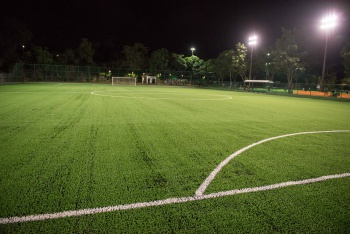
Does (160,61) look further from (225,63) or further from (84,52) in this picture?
(84,52)

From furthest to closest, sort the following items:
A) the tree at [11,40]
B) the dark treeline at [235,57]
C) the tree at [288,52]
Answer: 1. the tree at [11,40]
2. the dark treeline at [235,57]
3. the tree at [288,52]

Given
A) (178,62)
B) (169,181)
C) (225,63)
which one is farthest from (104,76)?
(169,181)

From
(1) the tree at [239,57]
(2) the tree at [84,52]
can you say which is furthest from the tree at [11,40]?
(1) the tree at [239,57]

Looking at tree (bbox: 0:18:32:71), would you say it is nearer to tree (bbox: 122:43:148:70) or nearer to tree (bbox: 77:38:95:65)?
tree (bbox: 77:38:95:65)

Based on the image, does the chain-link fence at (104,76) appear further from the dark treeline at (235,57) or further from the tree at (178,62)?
the tree at (178,62)

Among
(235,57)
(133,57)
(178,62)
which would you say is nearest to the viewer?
(235,57)

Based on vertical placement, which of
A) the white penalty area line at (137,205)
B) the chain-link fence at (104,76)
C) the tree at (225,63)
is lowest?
the white penalty area line at (137,205)

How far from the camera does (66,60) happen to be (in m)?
60.5

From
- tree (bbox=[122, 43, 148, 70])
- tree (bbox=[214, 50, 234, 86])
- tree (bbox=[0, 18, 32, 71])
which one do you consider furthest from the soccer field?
tree (bbox=[122, 43, 148, 70])

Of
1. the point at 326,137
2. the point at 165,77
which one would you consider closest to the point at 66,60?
the point at 165,77

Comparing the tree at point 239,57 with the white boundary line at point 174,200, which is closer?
the white boundary line at point 174,200

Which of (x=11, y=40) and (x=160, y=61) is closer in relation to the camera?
(x=11, y=40)

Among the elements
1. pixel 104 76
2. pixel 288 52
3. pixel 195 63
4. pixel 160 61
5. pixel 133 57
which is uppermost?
pixel 133 57

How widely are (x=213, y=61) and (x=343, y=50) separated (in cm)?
2809
